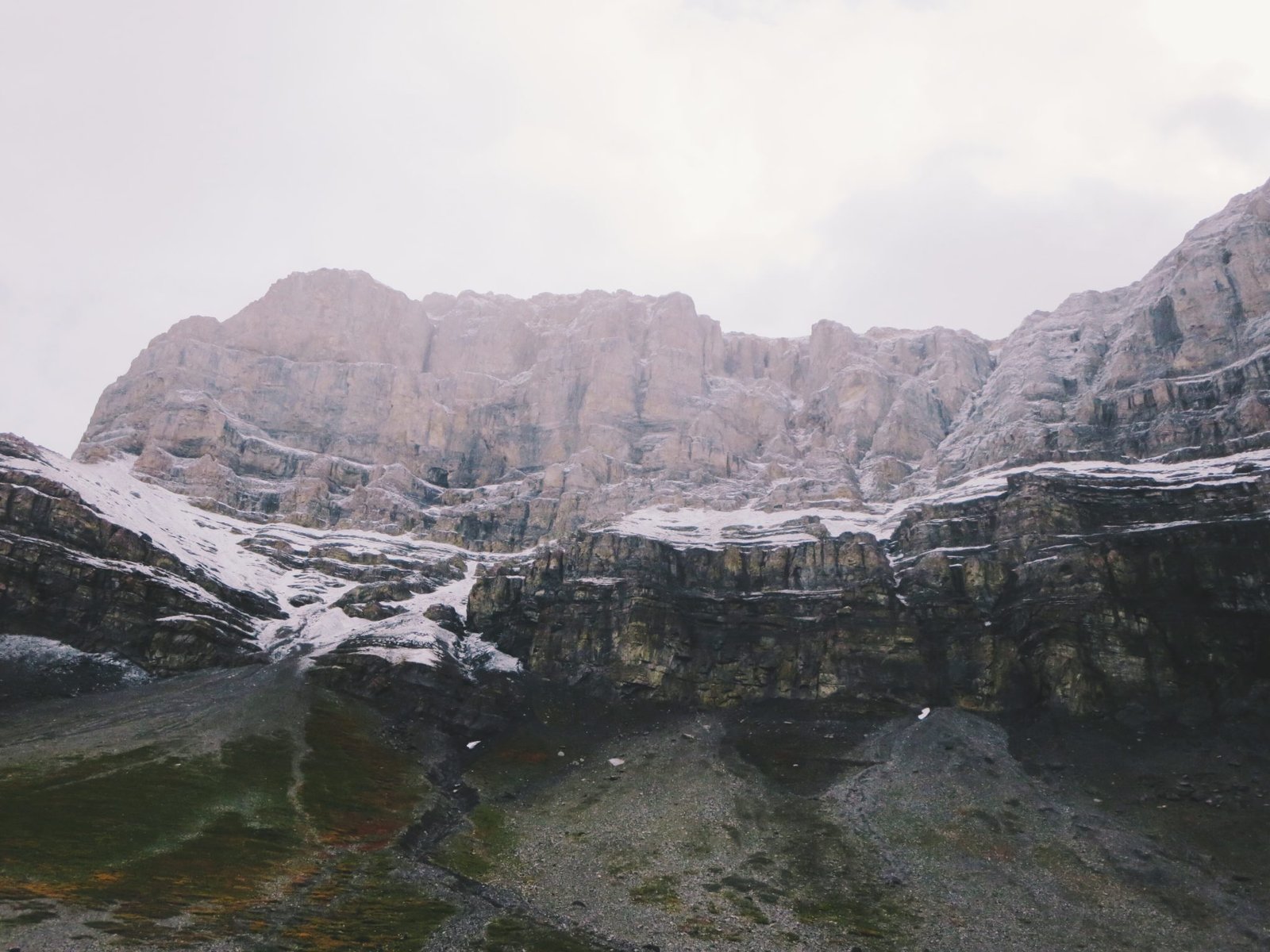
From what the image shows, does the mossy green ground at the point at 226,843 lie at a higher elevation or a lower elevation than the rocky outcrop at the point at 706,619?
lower

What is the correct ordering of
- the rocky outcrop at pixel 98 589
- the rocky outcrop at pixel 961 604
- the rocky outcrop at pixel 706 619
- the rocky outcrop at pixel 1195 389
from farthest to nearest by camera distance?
the rocky outcrop at pixel 1195 389 < the rocky outcrop at pixel 706 619 < the rocky outcrop at pixel 98 589 < the rocky outcrop at pixel 961 604

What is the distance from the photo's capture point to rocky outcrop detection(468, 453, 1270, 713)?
4823 inches

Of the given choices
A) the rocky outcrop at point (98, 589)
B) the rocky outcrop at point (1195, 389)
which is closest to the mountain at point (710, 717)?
the rocky outcrop at point (98, 589)

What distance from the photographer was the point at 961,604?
14888 cm

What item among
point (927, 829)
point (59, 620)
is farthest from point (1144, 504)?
point (59, 620)

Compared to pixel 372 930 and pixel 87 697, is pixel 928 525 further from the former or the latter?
pixel 87 697

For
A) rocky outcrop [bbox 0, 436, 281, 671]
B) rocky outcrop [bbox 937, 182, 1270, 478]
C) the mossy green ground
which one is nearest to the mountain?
the mossy green ground

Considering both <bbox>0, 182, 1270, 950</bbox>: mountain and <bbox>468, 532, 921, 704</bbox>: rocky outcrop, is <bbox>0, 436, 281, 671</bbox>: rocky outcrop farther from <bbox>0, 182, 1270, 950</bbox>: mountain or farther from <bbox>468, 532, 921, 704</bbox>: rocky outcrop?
<bbox>468, 532, 921, 704</bbox>: rocky outcrop

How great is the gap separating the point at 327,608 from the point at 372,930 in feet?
456

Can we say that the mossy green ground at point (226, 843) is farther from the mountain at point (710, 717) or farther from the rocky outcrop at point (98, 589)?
the rocky outcrop at point (98, 589)

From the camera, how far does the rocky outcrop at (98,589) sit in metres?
137

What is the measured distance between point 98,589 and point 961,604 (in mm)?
162058

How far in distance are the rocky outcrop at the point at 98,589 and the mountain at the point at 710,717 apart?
26.0 inches

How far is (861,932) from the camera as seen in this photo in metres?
61.9
